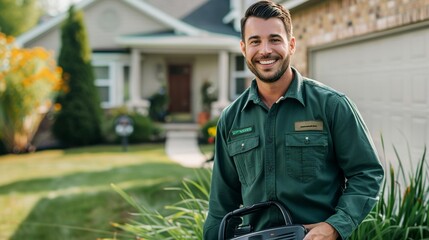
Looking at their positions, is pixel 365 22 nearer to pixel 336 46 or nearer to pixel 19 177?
pixel 336 46

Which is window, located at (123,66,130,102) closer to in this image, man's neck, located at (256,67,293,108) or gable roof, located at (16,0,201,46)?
gable roof, located at (16,0,201,46)

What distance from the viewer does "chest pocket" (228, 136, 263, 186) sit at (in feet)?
9.02

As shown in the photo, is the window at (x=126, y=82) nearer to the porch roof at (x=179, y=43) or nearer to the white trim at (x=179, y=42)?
the porch roof at (x=179, y=43)

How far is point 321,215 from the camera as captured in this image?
8.72 ft

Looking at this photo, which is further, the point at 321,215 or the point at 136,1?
the point at 136,1

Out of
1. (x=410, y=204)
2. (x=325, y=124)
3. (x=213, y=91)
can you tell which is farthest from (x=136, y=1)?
(x=325, y=124)

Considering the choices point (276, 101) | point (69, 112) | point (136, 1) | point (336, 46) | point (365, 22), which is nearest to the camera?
point (276, 101)

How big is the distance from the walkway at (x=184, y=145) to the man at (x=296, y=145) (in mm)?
8804

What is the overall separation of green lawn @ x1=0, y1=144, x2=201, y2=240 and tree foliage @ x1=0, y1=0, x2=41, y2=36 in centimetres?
2796

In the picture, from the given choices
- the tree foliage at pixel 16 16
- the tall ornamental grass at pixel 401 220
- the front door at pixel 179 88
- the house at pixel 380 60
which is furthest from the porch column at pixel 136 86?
the tree foliage at pixel 16 16

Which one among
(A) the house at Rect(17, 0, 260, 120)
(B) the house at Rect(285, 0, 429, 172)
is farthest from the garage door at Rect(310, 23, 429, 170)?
(A) the house at Rect(17, 0, 260, 120)

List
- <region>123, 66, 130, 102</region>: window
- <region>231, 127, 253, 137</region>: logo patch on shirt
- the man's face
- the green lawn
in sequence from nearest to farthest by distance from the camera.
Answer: the man's face → <region>231, 127, 253, 137</region>: logo patch on shirt → the green lawn → <region>123, 66, 130, 102</region>: window

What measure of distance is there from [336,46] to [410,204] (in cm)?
424

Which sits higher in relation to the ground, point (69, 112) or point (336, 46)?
point (336, 46)
